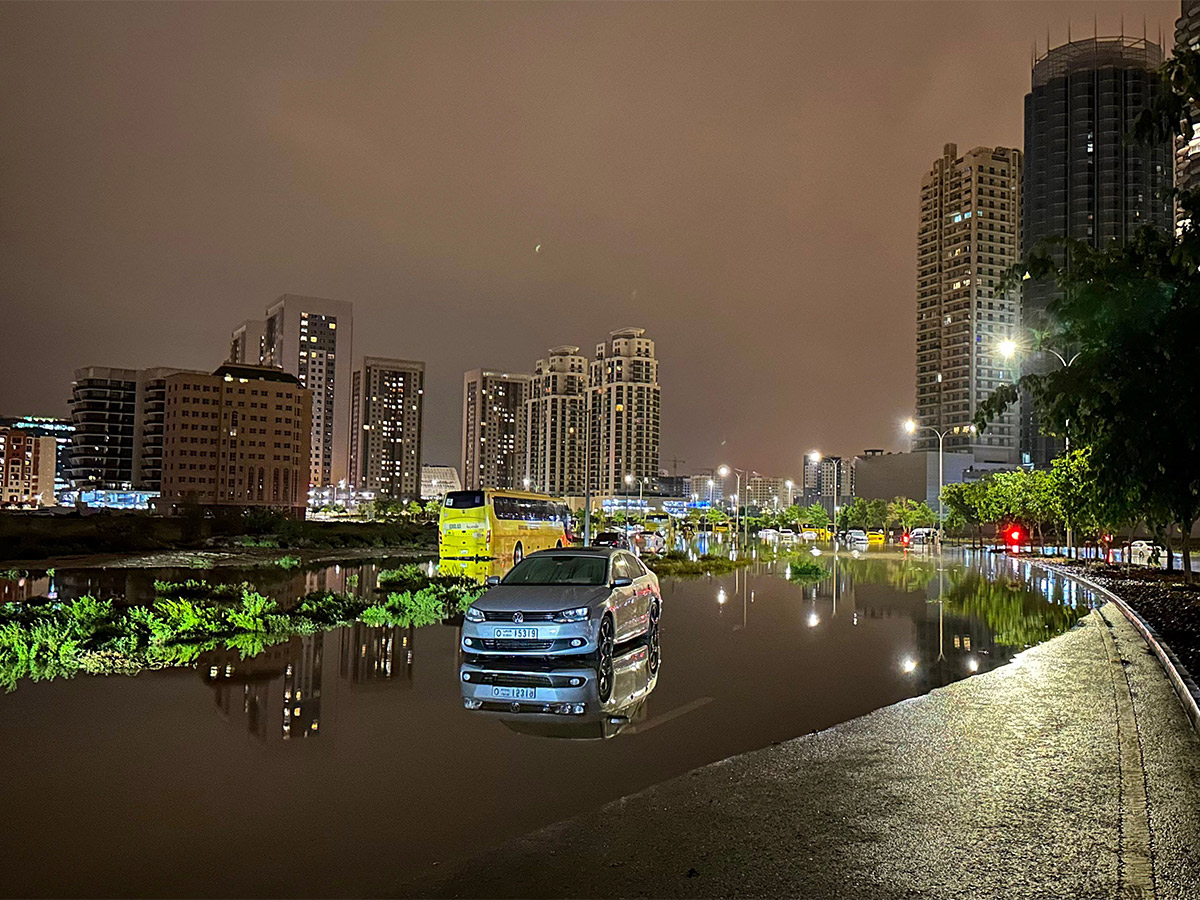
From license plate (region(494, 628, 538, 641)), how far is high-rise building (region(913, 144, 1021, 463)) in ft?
526

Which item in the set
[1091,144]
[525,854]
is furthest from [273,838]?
[1091,144]

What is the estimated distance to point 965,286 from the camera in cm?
16800

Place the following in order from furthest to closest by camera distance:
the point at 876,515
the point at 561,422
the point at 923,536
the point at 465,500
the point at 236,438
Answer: the point at 561,422, the point at 236,438, the point at 876,515, the point at 923,536, the point at 465,500

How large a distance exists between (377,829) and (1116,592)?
25.4 meters

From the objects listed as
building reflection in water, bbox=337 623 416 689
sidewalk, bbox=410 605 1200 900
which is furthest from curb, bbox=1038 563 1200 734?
building reflection in water, bbox=337 623 416 689

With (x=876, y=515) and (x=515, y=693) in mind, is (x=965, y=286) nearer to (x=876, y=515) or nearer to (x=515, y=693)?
(x=876, y=515)

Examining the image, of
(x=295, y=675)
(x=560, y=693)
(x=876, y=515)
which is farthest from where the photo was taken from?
(x=876, y=515)

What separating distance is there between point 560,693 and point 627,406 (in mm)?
156225

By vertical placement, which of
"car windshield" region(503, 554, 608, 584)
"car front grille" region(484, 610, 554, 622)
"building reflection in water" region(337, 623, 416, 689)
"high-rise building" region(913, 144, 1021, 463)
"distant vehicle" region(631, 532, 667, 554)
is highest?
"high-rise building" region(913, 144, 1021, 463)

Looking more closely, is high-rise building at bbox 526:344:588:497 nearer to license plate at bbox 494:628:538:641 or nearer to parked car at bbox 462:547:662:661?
parked car at bbox 462:547:662:661

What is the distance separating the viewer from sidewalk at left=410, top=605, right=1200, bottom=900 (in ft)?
17.1

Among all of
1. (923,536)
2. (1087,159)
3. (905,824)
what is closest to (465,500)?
(905,824)

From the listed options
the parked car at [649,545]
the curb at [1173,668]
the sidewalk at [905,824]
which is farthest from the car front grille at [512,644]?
the parked car at [649,545]

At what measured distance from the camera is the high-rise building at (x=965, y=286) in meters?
164
